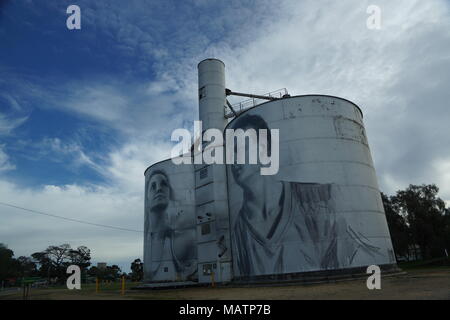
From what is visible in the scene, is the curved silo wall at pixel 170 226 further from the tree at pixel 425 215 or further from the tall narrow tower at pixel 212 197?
the tree at pixel 425 215

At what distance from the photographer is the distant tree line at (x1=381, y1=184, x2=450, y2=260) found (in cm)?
4944

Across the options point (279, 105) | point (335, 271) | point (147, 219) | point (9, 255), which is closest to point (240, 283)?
point (335, 271)

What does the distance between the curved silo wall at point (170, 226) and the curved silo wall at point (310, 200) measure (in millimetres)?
8505

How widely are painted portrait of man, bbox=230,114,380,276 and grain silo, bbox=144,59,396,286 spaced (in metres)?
0.07

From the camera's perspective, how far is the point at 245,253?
2631 cm

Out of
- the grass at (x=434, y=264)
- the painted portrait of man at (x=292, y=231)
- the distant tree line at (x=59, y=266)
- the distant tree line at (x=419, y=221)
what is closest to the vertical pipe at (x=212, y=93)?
the painted portrait of man at (x=292, y=231)

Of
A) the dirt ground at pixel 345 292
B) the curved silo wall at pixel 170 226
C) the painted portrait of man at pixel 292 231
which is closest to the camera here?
the dirt ground at pixel 345 292

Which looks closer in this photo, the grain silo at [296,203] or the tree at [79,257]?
the grain silo at [296,203]

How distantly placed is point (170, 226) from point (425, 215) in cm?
4105

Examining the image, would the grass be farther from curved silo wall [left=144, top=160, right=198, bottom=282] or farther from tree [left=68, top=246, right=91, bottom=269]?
tree [left=68, top=246, right=91, bottom=269]

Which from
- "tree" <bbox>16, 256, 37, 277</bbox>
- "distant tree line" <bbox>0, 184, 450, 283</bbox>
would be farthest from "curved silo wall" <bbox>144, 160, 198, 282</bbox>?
"tree" <bbox>16, 256, 37, 277</bbox>

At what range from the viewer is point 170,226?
36.1 meters

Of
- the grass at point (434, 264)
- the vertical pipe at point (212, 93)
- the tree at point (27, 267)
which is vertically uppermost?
the vertical pipe at point (212, 93)

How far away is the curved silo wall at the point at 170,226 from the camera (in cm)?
3475
